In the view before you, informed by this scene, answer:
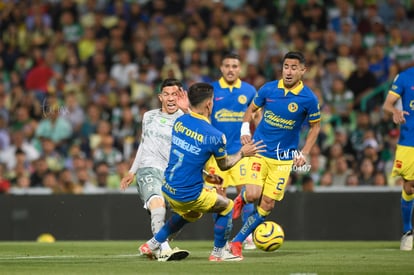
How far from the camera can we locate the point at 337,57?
68.3 ft

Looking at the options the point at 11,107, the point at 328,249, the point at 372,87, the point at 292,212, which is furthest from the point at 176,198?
the point at 11,107

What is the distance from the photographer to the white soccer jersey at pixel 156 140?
13164 mm

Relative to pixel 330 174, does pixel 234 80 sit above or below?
above

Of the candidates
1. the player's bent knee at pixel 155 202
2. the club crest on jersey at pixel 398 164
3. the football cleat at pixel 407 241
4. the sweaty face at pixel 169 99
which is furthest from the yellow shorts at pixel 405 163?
the player's bent knee at pixel 155 202

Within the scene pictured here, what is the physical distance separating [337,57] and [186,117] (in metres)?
9.75

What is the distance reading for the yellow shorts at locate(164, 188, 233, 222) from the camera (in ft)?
37.9

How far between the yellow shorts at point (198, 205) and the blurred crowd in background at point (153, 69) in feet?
22.6

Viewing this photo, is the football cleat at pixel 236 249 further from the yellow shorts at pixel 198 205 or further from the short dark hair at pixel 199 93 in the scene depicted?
the short dark hair at pixel 199 93

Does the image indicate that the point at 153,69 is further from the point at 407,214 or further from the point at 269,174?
the point at 269,174

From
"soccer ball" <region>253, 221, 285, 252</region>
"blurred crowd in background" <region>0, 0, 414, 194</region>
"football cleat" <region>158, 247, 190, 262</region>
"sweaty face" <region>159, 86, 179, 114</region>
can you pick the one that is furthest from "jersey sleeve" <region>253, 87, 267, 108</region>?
"blurred crowd in background" <region>0, 0, 414, 194</region>

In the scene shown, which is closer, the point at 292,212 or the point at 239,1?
the point at 292,212

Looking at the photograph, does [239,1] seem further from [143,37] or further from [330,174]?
[330,174]

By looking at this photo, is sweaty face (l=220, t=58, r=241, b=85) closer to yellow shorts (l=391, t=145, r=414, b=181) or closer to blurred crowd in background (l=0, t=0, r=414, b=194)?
yellow shorts (l=391, t=145, r=414, b=181)

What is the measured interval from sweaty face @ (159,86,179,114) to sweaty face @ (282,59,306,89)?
1367 millimetres
